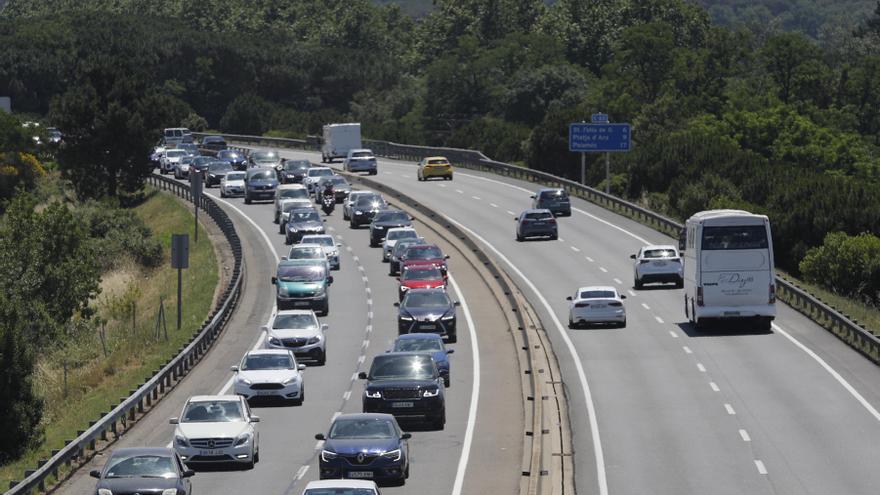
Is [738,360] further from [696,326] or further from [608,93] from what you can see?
[608,93]

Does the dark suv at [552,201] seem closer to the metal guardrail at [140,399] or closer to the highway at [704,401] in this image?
the highway at [704,401]

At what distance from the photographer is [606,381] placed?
39.9m

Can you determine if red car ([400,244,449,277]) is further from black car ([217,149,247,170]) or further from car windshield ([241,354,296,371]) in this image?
black car ([217,149,247,170])

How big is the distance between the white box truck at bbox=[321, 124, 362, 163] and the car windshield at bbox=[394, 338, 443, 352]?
70465mm

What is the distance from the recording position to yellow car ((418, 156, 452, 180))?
317 ft

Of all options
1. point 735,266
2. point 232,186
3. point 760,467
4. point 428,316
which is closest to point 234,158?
point 232,186

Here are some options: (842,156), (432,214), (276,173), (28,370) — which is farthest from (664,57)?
(28,370)

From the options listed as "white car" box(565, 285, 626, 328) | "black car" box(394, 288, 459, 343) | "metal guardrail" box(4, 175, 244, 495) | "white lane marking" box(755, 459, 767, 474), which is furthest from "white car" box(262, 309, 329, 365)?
"white lane marking" box(755, 459, 767, 474)

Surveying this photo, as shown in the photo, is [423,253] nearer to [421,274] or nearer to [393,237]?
[421,274]

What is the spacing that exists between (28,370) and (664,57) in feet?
404

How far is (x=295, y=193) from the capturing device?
259ft

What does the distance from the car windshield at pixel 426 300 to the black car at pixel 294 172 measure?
48536 mm

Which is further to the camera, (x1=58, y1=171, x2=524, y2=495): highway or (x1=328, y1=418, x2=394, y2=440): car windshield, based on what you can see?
(x1=58, y1=171, x2=524, y2=495): highway

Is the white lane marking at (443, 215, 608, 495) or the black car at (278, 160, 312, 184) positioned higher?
the black car at (278, 160, 312, 184)
